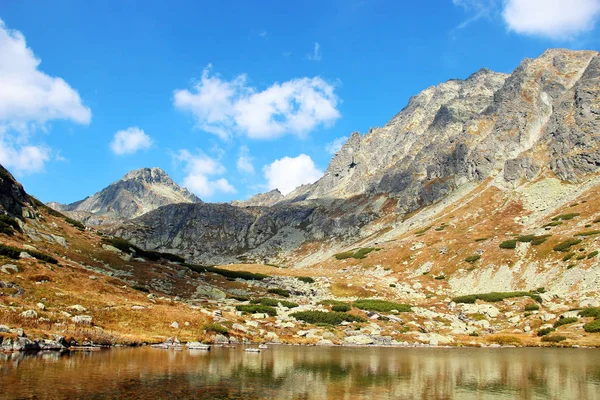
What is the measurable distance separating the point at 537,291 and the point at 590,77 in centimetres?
12299

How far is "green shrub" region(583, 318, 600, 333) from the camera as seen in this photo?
4856 cm

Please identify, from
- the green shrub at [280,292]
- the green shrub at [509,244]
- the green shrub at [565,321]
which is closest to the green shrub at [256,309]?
the green shrub at [280,292]

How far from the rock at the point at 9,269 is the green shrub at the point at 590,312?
6399 cm

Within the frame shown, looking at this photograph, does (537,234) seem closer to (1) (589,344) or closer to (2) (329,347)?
(1) (589,344)

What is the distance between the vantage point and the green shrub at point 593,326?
48.6m

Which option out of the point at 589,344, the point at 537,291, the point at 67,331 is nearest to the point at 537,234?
the point at 537,291

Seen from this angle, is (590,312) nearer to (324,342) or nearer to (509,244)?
(324,342)

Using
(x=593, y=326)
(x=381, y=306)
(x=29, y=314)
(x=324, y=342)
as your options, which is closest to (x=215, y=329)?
(x=324, y=342)

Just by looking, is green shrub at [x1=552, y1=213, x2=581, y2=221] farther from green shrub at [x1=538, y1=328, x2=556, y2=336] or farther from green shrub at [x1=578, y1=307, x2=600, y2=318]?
green shrub at [x1=538, y1=328, x2=556, y2=336]

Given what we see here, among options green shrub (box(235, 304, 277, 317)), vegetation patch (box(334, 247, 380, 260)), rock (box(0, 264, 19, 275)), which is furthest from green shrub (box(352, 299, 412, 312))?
vegetation patch (box(334, 247, 380, 260))

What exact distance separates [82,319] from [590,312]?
56950mm

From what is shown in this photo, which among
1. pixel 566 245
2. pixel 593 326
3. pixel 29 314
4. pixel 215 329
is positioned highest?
pixel 566 245

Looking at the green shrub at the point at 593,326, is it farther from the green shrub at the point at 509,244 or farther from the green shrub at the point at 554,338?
the green shrub at the point at 509,244

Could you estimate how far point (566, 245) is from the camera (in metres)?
78.6
